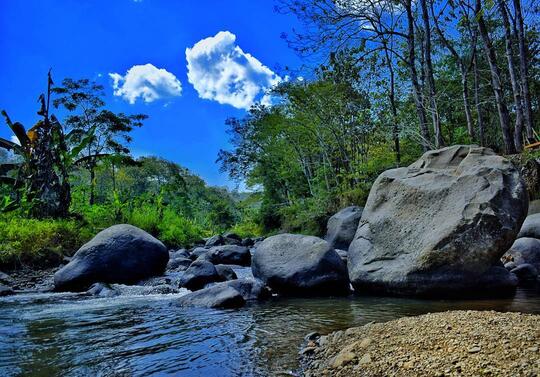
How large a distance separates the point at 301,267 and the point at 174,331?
295cm

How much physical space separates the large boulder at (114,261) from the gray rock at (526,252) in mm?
7930

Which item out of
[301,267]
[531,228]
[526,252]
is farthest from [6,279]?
[531,228]

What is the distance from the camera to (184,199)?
36219 millimetres

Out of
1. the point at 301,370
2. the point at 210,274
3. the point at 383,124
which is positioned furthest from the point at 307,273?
the point at 383,124

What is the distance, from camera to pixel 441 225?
6.46m

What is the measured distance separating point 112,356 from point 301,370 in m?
1.89

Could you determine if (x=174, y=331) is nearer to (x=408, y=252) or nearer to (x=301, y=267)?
(x=301, y=267)

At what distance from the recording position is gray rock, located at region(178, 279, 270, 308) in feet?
21.5

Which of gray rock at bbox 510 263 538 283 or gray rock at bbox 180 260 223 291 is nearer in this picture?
gray rock at bbox 510 263 538 283

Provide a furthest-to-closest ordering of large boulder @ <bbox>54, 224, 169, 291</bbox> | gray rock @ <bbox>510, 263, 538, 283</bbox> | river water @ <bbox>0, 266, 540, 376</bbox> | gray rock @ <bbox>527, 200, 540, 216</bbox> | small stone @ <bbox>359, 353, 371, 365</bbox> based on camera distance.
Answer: gray rock @ <bbox>527, 200, 540, 216</bbox>, large boulder @ <bbox>54, 224, 169, 291</bbox>, gray rock @ <bbox>510, 263, 538, 283</bbox>, river water @ <bbox>0, 266, 540, 376</bbox>, small stone @ <bbox>359, 353, 371, 365</bbox>

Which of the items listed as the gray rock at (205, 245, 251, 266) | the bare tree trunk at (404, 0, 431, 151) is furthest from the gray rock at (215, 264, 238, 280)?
the bare tree trunk at (404, 0, 431, 151)

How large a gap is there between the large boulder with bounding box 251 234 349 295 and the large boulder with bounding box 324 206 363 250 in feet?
17.8

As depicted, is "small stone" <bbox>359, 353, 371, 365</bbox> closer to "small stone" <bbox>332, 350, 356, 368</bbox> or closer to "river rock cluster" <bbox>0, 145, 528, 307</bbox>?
"small stone" <bbox>332, 350, 356, 368</bbox>

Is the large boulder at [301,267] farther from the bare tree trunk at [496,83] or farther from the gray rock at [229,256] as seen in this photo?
the bare tree trunk at [496,83]
